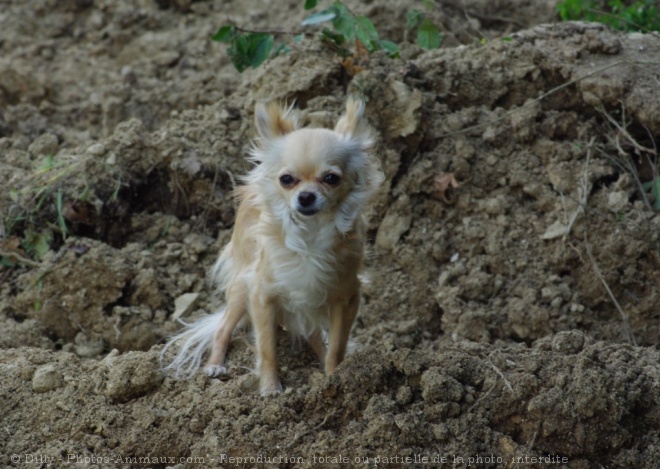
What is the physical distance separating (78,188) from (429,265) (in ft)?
8.14

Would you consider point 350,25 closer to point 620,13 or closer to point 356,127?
point 356,127

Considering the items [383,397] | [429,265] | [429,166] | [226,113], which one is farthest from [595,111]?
[383,397]

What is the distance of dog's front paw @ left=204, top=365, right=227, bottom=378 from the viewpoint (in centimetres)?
465

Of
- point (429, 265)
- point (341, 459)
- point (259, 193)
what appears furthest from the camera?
point (429, 265)

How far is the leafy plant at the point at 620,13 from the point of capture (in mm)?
6941

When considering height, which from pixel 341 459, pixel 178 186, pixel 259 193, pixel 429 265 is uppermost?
pixel 259 193

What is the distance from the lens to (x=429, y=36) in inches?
259

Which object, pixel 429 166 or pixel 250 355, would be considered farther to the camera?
pixel 429 166

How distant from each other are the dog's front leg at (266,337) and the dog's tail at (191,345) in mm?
354

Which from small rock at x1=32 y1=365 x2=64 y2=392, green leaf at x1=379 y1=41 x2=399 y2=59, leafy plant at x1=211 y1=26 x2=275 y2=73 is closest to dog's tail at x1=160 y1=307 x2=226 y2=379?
small rock at x1=32 y1=365 x2=64 y2=392

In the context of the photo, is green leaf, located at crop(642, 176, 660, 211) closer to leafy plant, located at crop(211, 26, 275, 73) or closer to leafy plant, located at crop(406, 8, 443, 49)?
leafy plant, located at crop(406, 8, 443, 49)

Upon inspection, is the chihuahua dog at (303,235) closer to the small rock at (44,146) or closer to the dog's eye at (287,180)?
the dog's eye at (287,180)

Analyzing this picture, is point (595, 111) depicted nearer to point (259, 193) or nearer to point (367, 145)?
point (367, 145)

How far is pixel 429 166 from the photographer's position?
6.05m
